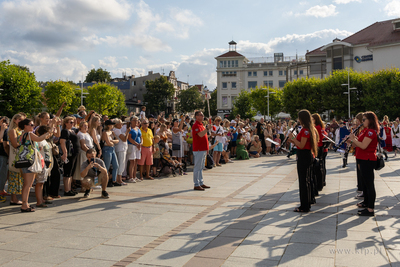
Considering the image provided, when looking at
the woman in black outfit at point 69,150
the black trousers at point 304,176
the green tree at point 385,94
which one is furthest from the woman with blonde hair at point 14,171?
the green tree at point 385,94

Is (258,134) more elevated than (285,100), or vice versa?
(285,100)

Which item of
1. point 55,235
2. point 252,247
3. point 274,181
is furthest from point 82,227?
point 274,181

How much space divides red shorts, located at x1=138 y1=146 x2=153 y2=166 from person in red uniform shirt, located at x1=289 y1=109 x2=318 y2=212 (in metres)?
5.61

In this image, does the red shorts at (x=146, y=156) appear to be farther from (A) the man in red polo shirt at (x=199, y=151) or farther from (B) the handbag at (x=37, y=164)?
(B) the handbag at (x=37, y=164)

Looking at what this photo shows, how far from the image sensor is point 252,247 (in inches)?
189

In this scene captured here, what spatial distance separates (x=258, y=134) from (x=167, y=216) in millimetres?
15234

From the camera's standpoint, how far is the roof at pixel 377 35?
5572 cm

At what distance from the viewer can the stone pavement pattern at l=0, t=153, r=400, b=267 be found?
14.5 ft

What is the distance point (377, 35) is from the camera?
2333 inches

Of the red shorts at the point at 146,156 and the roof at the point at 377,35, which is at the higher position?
the roof at the point at 377,35

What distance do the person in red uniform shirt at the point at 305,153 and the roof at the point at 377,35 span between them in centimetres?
5621

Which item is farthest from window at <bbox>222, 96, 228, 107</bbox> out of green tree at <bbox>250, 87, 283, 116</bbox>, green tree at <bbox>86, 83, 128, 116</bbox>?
green tree at <bbox>86, 83, 128, 116</bbox>

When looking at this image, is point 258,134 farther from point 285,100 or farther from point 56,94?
point 56,94

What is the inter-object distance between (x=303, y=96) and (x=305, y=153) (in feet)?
145
